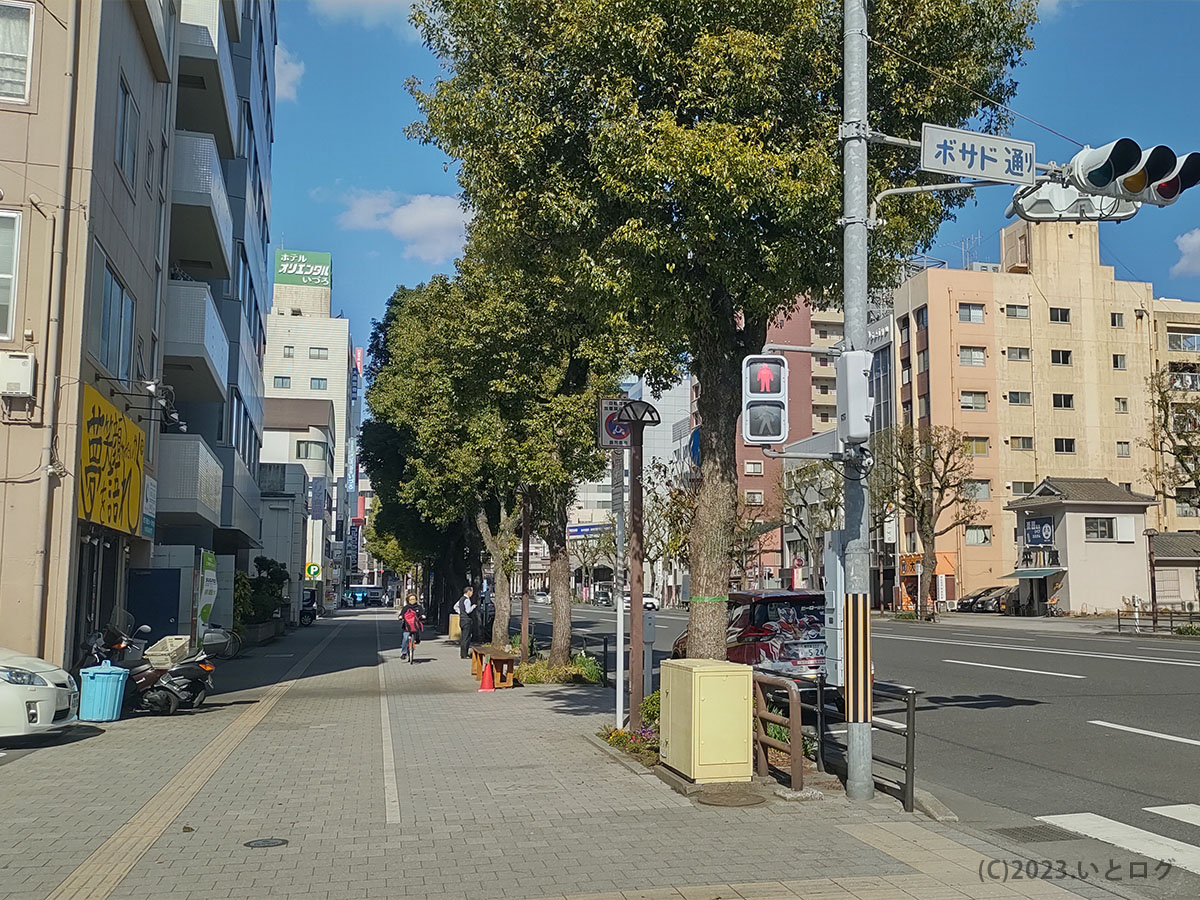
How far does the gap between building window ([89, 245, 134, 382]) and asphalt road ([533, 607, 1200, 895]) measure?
12543mm

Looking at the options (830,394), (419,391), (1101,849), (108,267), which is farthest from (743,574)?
(1101,849)

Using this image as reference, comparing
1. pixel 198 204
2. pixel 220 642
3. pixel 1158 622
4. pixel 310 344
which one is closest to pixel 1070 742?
pixel 220 642

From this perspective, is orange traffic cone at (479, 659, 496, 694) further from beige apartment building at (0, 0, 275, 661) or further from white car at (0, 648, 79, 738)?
white car at (0, 648, 79, 738)

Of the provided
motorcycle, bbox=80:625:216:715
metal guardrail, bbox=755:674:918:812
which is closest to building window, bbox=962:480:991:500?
motorcycle, bbox=80:625:216:715

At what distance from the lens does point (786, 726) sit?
30.1ft

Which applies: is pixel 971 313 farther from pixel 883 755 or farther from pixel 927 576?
pixel 883 755

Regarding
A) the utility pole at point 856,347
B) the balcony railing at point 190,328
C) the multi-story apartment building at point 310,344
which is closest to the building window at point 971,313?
the balcony railing at point 190,328

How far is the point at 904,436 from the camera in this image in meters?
56.4

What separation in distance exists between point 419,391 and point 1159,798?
23.9m

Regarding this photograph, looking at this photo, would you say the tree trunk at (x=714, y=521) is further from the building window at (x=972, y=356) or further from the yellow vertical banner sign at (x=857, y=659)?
the building window at (x=972, y=356)

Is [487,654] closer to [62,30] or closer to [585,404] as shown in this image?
[585,404]

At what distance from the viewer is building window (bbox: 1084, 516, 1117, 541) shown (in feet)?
183

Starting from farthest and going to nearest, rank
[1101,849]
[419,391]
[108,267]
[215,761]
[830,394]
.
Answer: [830,394] < [419,391] < [108,267] < [215,761] < [1101,849]

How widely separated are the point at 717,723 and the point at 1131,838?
3.14 meters
